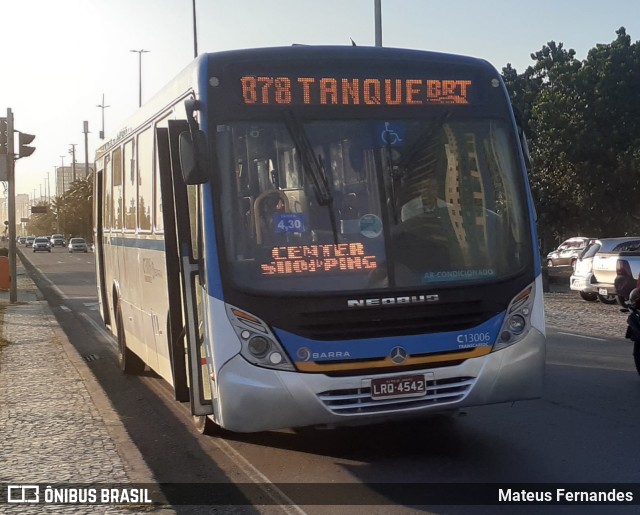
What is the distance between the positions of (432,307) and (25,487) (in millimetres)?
3041

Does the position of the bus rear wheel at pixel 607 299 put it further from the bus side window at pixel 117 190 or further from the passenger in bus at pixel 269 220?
the passenger in bus at pixel 269 220

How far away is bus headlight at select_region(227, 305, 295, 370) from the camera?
6.75 metres

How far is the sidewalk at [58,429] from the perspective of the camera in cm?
683

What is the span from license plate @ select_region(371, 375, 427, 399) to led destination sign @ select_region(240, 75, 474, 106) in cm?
203

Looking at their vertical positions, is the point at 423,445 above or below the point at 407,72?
below

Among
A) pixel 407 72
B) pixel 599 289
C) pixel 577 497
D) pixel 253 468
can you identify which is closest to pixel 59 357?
pixel 253 468

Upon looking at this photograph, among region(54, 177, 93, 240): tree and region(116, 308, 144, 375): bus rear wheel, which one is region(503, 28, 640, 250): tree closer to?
region(116, 308, 144, 375): bus rear wheel

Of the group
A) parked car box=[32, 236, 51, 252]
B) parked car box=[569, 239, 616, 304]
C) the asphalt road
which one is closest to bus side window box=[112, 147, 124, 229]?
the asphalt road

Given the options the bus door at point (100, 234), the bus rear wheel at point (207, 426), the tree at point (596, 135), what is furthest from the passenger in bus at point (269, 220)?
the tree at point (596, 135)

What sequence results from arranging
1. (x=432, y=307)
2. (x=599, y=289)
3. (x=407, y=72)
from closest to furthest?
(x=432, y=307) → (x=407, y=72) → (x=599, y=289)

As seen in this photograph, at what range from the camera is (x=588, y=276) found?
2205cm

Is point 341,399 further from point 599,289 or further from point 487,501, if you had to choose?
point 599,289

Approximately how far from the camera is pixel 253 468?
24.1ft

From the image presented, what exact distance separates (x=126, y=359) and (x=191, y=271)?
5462mm
